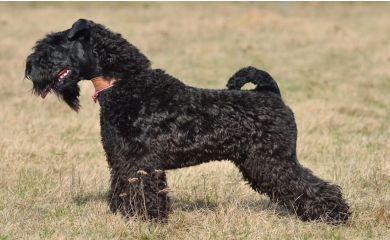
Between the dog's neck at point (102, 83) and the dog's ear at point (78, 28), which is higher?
the dog's ear at point (78, 28)

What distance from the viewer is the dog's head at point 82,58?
6.86 meters

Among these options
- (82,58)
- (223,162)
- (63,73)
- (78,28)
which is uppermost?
(78,28)

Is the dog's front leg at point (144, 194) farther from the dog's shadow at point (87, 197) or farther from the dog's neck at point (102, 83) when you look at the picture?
the dog's shadow at point (87, 197)

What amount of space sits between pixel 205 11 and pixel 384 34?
12565mm

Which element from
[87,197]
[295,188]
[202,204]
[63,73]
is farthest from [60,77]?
[295,188]

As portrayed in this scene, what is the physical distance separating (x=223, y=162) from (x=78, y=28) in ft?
14.1

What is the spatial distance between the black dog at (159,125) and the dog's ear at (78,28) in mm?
11

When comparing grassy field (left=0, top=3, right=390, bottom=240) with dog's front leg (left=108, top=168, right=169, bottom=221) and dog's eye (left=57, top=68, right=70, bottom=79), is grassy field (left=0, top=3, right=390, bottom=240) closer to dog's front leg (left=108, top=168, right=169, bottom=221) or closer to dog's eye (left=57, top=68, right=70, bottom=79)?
dog's front leg (left=108, top=168, right=169, bottom=221)

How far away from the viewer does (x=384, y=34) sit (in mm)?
29328

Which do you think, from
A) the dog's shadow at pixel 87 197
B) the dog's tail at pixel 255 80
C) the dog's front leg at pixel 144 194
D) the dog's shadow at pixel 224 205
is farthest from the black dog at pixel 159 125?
the dog's shadow at pixel 87 197

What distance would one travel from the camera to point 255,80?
7266 mm

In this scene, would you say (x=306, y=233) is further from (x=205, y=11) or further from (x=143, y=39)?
(x=205, y=11)

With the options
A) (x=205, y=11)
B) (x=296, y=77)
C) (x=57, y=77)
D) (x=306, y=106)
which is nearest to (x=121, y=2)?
(x=205, y=11)

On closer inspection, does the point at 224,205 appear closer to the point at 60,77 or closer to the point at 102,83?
the point at 102,83
